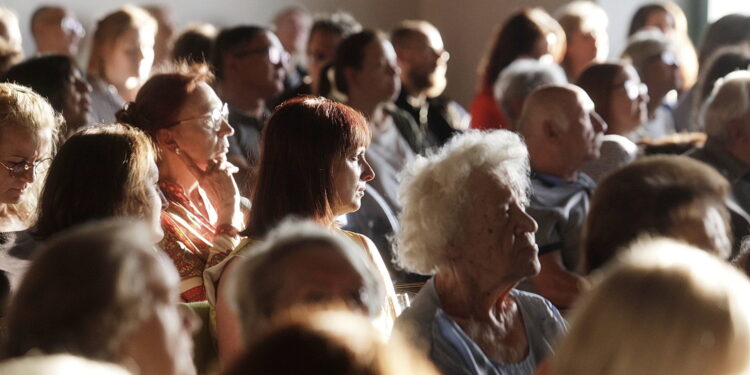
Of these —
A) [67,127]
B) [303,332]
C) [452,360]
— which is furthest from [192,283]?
[303,332]

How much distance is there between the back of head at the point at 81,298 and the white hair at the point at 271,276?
226 millimetres

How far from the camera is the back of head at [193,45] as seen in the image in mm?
5406

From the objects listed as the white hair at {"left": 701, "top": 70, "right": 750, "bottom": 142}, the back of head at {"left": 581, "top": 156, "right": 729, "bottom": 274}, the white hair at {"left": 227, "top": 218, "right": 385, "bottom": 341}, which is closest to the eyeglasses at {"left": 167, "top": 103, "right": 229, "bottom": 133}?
the back of head at {"left": 581, "top": 156, "right": 729, "bottom": 274}

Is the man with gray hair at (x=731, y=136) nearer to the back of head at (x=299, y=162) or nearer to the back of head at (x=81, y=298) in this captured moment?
the back of head at (x=299, y=162)

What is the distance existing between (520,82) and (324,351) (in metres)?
3.78

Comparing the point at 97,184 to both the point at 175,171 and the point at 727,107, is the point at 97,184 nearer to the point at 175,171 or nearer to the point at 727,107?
the point at 175,171

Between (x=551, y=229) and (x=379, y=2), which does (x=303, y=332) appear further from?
(x=379, y=2)

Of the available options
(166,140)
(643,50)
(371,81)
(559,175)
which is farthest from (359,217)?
(643,50)

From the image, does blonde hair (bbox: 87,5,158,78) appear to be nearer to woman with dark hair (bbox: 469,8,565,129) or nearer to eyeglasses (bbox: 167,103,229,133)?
woman with dark hair (bbox: 469,8,565,129)

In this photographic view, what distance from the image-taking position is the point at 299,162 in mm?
2766

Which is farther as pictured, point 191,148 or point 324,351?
point 191,148

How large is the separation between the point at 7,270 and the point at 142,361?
121 centimetres

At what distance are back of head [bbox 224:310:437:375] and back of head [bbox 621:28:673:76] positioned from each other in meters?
4.70

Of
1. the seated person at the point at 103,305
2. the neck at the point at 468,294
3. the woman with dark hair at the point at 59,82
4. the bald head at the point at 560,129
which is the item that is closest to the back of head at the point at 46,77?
the woman with dark hair at the point at 59,82
